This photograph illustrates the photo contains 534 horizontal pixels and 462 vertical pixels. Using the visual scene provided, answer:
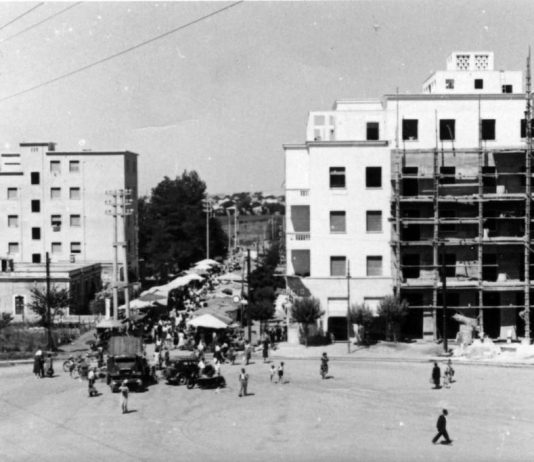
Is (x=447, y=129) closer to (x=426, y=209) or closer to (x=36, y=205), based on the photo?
(x=426, y=209)

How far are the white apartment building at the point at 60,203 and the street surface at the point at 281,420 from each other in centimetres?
4488

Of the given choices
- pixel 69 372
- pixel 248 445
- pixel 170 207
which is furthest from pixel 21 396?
pixel 170 207

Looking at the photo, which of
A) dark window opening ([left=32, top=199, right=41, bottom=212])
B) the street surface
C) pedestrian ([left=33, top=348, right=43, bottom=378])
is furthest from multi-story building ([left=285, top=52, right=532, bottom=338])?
dark window opening ([left=32, top=199, right=41, bottom=212])

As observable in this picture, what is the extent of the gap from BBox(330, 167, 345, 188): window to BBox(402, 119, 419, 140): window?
16.7ft

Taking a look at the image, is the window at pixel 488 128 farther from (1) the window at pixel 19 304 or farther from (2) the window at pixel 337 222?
(1) the window at pixel 19 304

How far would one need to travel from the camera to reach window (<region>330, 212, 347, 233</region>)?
5425 cm

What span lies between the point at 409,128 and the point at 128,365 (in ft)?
90.5

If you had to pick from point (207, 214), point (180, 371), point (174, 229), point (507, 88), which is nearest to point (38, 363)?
point (180, 371)

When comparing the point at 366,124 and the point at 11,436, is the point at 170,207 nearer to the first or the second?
the point at 366,124

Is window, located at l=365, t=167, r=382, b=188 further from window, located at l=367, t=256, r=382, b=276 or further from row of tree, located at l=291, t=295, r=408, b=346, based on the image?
row of tree, located at l=291, t=295, r=408, b=346

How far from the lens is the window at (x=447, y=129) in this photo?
5362 cm

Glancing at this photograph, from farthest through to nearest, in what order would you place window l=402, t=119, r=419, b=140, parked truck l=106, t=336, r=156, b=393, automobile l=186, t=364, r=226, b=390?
1. window l=402, t=119, r=419, b=140
2. automobile l=186, t=364, r=226, b=390
3. parked truck l=106, t=336, r=156, b=393

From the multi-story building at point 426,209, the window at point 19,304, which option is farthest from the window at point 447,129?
the window at point 19,304

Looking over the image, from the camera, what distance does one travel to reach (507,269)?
53625 mm
